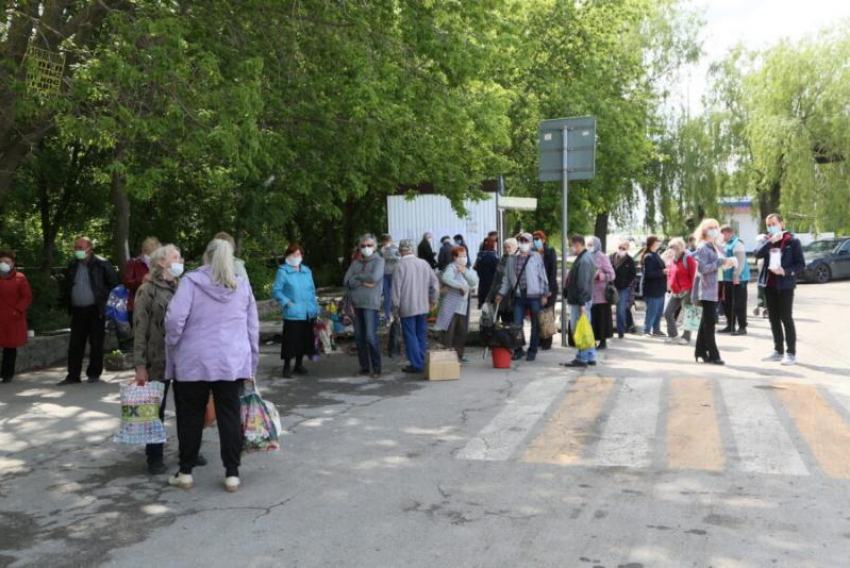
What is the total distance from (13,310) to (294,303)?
134 inches

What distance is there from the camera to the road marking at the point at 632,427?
271 inches

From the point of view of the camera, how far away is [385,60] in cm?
1202

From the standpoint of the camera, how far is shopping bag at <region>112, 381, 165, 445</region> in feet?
21.3

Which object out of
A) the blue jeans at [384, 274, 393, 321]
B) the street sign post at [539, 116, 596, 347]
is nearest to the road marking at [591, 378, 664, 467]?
the street sign post at [539, 116, 596, 347]

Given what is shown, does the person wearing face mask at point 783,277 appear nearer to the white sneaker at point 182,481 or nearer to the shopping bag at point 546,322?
the shopping bag at point 546,322

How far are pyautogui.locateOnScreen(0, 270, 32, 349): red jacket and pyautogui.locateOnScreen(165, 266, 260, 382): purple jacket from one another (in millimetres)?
5723

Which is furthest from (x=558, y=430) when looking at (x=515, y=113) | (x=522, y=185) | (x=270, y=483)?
(x=522, y=185)

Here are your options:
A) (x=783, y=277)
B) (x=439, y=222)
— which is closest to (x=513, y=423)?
(x=783, y=277)

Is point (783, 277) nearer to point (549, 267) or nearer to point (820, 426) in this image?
point (549, 267)

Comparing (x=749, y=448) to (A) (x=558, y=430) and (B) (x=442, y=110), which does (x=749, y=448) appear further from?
(B) (x=442, y=110)

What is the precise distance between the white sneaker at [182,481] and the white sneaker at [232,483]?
275 millimetres

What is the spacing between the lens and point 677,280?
1494 cm

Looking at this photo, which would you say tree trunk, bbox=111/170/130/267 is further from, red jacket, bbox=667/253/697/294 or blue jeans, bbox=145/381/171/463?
blue jeans, bbox=145/381/171/463

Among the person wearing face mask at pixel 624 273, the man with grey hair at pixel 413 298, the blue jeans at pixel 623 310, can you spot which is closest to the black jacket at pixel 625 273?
the person wearing face mask at pixel 624 273
